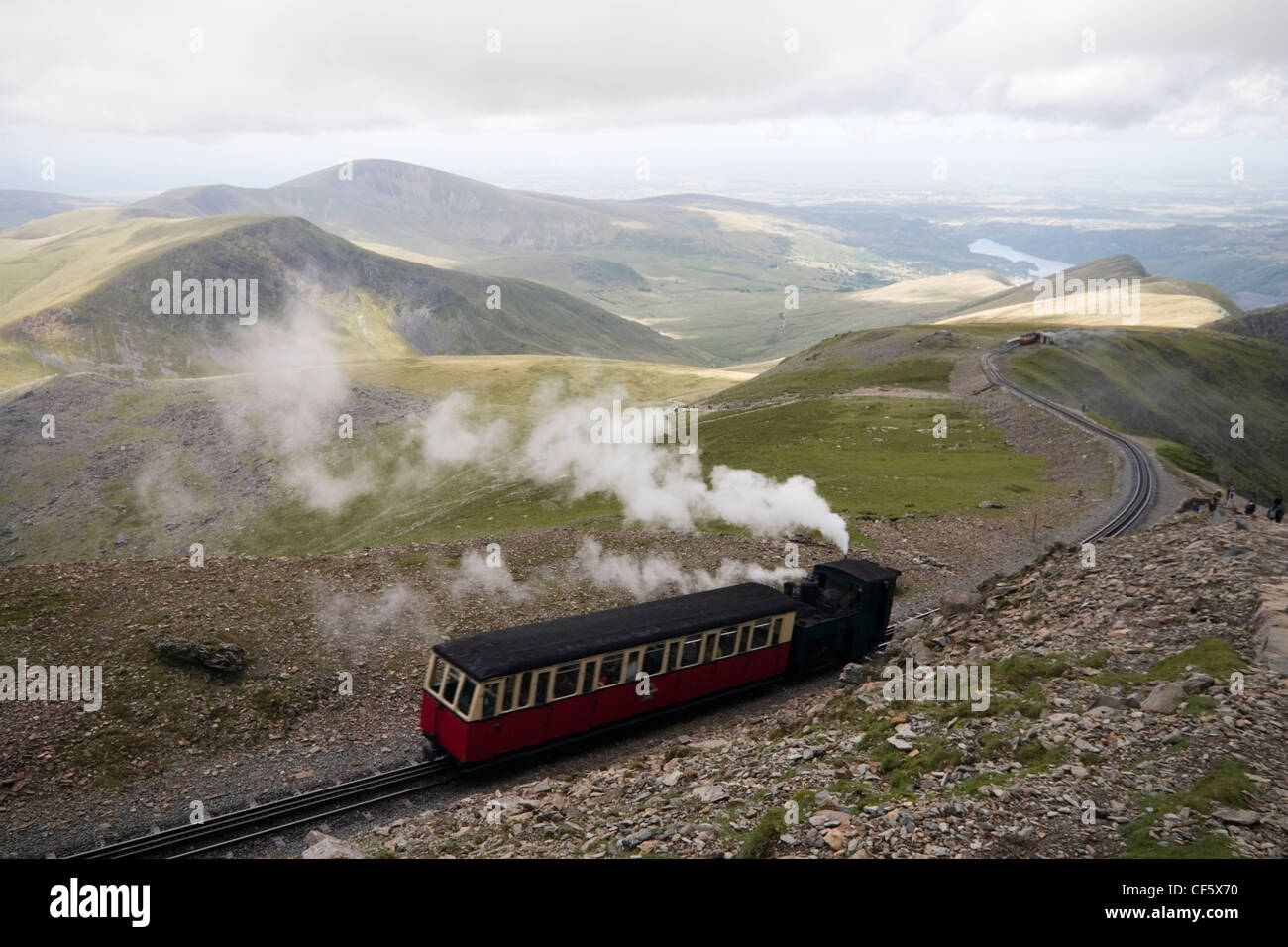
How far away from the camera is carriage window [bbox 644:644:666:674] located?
899 inches

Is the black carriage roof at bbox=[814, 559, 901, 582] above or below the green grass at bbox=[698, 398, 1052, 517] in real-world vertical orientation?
below

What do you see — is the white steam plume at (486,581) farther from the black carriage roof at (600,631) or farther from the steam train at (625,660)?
the steam train at (625,660)

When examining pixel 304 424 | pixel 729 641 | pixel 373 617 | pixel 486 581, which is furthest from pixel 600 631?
pixel 304 424

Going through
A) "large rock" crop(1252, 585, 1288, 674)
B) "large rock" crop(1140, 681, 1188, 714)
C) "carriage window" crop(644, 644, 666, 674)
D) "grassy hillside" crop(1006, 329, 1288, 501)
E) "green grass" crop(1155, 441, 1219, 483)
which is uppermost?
"grassy hillside" crop(1006, 329, 1288, 501)

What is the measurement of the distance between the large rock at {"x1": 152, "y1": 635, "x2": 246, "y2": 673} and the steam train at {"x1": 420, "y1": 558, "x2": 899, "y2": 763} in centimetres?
775

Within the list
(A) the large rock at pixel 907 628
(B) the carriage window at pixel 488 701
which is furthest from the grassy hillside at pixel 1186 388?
(B) the carriage window at pixel 488 701

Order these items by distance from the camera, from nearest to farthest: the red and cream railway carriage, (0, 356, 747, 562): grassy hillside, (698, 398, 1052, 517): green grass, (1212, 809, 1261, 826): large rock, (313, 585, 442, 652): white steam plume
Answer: (1212, 809, 1261, 826): large rock → the red and cream railway carriage → (313, 585, 442, 652): white steam plume → (698, 398, 1052, 517): green grass → (0, 356, 747, 562): grassy hillside

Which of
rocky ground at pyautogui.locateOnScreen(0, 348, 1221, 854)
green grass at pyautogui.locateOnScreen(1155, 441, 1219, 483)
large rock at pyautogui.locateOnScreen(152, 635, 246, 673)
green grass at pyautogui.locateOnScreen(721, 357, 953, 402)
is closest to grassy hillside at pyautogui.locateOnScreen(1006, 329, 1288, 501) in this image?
green grass at pyautogui.locateOnScreen(1155, 441, 1219, 483)

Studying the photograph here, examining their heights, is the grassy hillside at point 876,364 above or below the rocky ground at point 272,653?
above

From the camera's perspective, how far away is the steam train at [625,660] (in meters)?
20.5

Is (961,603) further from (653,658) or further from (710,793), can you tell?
(710,793)

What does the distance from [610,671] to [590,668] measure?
703 millimetres

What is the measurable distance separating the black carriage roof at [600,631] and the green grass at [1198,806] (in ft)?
41.0

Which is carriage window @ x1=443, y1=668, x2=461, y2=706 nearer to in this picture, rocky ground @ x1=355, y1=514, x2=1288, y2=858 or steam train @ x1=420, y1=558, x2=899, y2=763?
steam train @ x1=420, y1=558, x2=899, y2=763
